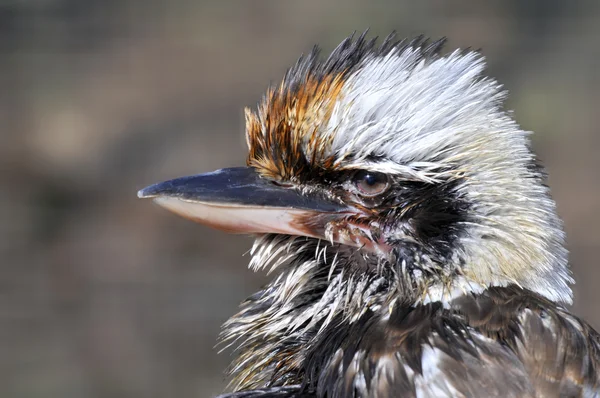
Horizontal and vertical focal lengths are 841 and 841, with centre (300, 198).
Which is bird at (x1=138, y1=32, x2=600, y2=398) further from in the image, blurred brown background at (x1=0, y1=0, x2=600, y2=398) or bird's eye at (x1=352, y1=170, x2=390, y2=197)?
blurred brown background at (x1=0, y1=0, x2=600, y2=398)

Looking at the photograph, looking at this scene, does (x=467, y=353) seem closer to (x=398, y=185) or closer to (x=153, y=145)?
(x=398, y=185)

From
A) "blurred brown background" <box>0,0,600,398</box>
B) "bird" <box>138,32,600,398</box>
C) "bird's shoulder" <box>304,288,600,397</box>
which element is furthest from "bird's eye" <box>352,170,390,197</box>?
"blurred brown background" <box>0,0,600,398</box>

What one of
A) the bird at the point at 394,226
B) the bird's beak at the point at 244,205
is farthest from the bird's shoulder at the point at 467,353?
the bird's beak at the point at 244,205

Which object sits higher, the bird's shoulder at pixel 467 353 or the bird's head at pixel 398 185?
the bird's head at pixel 398 185

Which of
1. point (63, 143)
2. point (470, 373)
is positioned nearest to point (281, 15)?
point (63, 143)

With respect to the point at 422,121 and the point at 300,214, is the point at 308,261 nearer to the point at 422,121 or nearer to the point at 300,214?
the point at 300,214

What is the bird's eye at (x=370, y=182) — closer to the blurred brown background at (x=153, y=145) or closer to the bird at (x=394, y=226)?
the bird at (x=394, y=226)

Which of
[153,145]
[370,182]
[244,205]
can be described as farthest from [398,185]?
[153,145]
